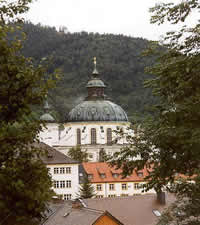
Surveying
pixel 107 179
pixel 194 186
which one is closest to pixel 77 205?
pixel 194 186

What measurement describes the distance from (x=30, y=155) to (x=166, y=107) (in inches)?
174

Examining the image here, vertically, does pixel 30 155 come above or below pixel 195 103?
below

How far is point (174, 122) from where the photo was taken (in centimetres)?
1384

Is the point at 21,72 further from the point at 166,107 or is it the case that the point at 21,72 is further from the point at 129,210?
the point at 129,210

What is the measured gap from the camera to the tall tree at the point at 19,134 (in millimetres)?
10648

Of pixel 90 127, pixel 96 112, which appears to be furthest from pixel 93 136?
pixel 96 112

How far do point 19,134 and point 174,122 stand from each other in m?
4.43

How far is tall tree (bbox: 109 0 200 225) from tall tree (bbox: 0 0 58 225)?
3.47m

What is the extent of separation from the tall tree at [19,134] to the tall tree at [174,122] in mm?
3472

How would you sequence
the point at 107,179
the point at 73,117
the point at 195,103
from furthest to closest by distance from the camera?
the point at 73,117 → the point at 107,179 → the point at 195,103

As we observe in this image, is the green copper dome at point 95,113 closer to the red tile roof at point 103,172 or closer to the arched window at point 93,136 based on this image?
the arched window at point 93,136

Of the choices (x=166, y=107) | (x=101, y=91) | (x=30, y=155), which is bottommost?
(x=30, y=155)

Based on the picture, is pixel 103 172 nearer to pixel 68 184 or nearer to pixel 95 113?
pixel 68 184

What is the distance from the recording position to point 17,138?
35.7 feet
